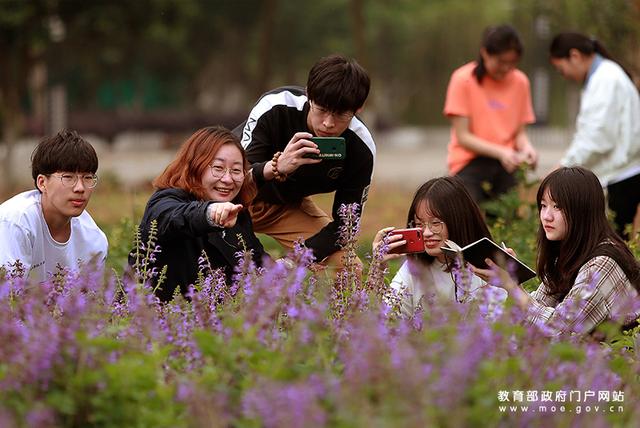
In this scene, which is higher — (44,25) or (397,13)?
(397,13)

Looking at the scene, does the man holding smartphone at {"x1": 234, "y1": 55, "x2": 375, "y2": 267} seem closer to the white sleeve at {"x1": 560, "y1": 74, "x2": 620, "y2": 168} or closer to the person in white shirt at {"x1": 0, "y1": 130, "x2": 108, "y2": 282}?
the person in white shirt at {"x1": 0, "y1": 130, "x2": 108, "y2": 282}

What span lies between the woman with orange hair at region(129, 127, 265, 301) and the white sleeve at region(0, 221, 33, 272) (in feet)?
1.69

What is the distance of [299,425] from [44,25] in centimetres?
1755

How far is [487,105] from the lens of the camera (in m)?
8.30

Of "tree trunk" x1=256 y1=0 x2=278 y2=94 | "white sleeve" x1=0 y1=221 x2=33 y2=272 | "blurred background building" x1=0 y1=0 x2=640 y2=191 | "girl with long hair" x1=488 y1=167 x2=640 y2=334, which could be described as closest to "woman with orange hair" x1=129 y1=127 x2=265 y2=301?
"white sleeve" x1=0 y1=221 x2=33 y2=272

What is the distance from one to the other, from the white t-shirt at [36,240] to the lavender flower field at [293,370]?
4.14ft

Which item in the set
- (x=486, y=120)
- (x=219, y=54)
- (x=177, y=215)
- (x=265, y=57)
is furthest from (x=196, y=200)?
(x=219, y=54)

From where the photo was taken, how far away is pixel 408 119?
44.1 meters

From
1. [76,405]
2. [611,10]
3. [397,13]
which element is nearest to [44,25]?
[611,10]

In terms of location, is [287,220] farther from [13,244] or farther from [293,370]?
[293,370]

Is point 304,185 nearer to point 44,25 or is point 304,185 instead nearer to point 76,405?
point 76,405

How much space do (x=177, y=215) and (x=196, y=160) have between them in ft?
1.27

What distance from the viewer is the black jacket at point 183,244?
5.18 m

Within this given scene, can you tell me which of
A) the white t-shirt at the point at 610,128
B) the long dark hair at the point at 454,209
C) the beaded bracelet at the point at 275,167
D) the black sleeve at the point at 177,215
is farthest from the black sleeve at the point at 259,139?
the white t-shirt at the point at 610,128
